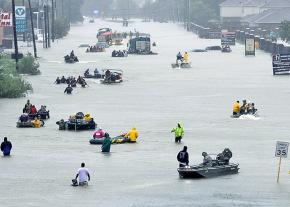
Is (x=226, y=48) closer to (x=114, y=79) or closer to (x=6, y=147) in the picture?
(x=114, y=79)

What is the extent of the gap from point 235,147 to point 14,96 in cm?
3312

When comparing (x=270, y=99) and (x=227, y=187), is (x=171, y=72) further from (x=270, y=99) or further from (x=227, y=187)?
(x=227, y=187)

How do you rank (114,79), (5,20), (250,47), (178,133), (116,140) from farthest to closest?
(250,47) < (5,20) < (114,79) < (178,133) < (116,140)

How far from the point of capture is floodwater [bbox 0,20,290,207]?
162 ft

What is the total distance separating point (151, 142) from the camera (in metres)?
67.1

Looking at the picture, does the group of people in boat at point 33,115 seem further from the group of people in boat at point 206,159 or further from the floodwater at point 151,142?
the group of people in boat at point 206,159

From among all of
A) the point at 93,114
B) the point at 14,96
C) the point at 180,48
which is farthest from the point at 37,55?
the point at 93,114

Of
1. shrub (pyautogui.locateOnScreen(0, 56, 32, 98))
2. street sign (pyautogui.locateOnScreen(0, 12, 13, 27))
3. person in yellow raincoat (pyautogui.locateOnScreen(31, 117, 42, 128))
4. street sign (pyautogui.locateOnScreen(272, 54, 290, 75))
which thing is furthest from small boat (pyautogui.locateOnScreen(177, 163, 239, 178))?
street sign (pyautogui.locateOnScreen(0, 12, 13, 27))

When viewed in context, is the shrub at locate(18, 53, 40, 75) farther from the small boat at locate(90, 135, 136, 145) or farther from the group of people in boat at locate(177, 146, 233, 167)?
the group of people in boat at locate(177, 146, 233, 167)

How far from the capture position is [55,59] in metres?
152

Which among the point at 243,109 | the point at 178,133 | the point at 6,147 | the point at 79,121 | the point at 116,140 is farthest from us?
the point at 243,109

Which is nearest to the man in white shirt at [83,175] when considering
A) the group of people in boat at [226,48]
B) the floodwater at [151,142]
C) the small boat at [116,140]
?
the floodwater at [151,142]

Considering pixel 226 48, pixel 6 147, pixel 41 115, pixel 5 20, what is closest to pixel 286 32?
pixel 226 48

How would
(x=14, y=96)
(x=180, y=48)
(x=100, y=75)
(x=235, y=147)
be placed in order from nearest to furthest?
1. (x=235, y=147)
2. (x=14, y=96)
3. (x=100, y=75)
4. (x=180, y=48)
